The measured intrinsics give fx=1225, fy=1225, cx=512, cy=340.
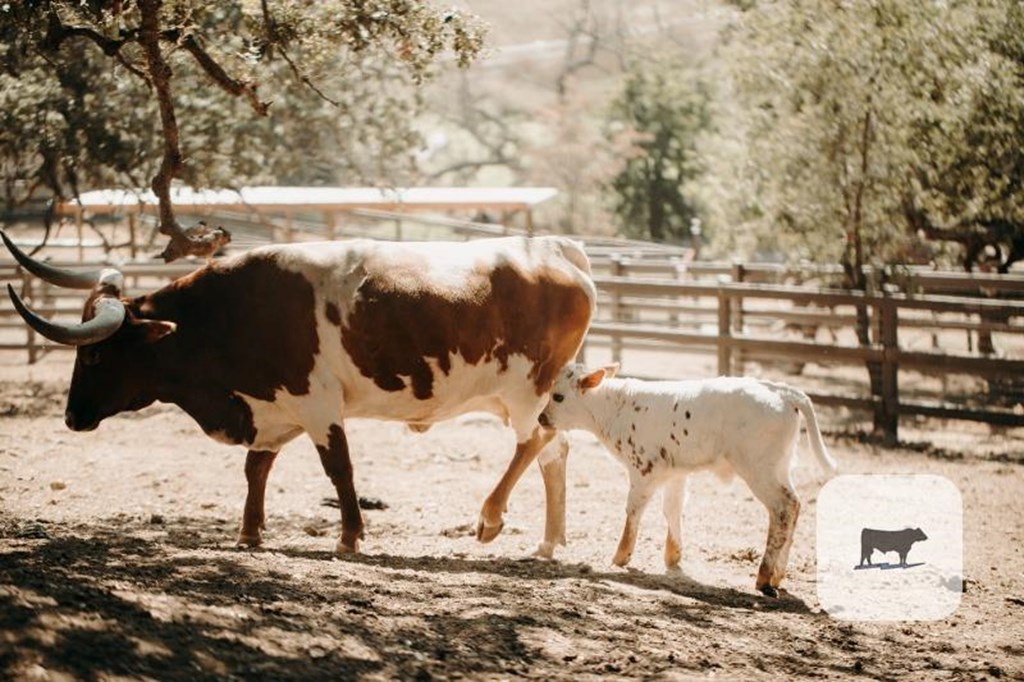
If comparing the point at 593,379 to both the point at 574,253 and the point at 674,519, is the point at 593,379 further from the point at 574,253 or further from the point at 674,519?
the point at 574,253

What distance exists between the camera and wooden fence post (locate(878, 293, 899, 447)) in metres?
13.3

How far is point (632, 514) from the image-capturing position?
7816 mm

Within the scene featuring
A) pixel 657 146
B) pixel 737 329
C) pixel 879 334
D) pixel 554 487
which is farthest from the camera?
pixel 657 146

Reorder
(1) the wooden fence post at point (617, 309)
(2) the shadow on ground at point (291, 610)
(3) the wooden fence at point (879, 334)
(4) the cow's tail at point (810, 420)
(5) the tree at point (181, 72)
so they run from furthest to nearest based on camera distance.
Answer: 1. (1) the wooden fence post at point (617, 309)
2. (3) the wooden fence at point (879, 334)
3. (5) the tree at point (181, 72)
4. (4) the cow's tail at point (810, 420)
5. (2) the shadow on ground at point (291, 610)

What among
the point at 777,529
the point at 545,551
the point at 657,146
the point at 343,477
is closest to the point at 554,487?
the point at 545,551

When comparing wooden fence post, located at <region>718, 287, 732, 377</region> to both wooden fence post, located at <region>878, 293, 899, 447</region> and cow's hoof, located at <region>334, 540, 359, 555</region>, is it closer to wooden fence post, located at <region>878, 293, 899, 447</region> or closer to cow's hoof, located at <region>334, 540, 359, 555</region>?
wooden fence post, located at <region>878, 293, 899, 447</region>

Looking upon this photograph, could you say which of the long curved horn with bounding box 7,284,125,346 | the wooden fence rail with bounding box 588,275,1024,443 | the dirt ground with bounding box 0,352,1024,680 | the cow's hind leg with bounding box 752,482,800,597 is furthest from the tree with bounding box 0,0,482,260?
the wooden fence rail with bounding box 588,275,1024,443

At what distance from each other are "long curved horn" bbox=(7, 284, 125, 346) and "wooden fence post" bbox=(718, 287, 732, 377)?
342 inches

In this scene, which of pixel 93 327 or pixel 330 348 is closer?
pixel 93 327

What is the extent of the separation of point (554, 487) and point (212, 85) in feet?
19.9

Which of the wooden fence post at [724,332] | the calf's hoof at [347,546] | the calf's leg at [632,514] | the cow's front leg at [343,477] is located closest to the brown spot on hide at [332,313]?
the cow's front leg at [343,477]

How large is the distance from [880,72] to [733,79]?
9.88 ft

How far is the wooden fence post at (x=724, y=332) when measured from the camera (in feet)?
49.4

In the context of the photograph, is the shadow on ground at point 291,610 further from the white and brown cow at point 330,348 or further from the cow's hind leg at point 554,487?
the white and brown cow at point 330,348
